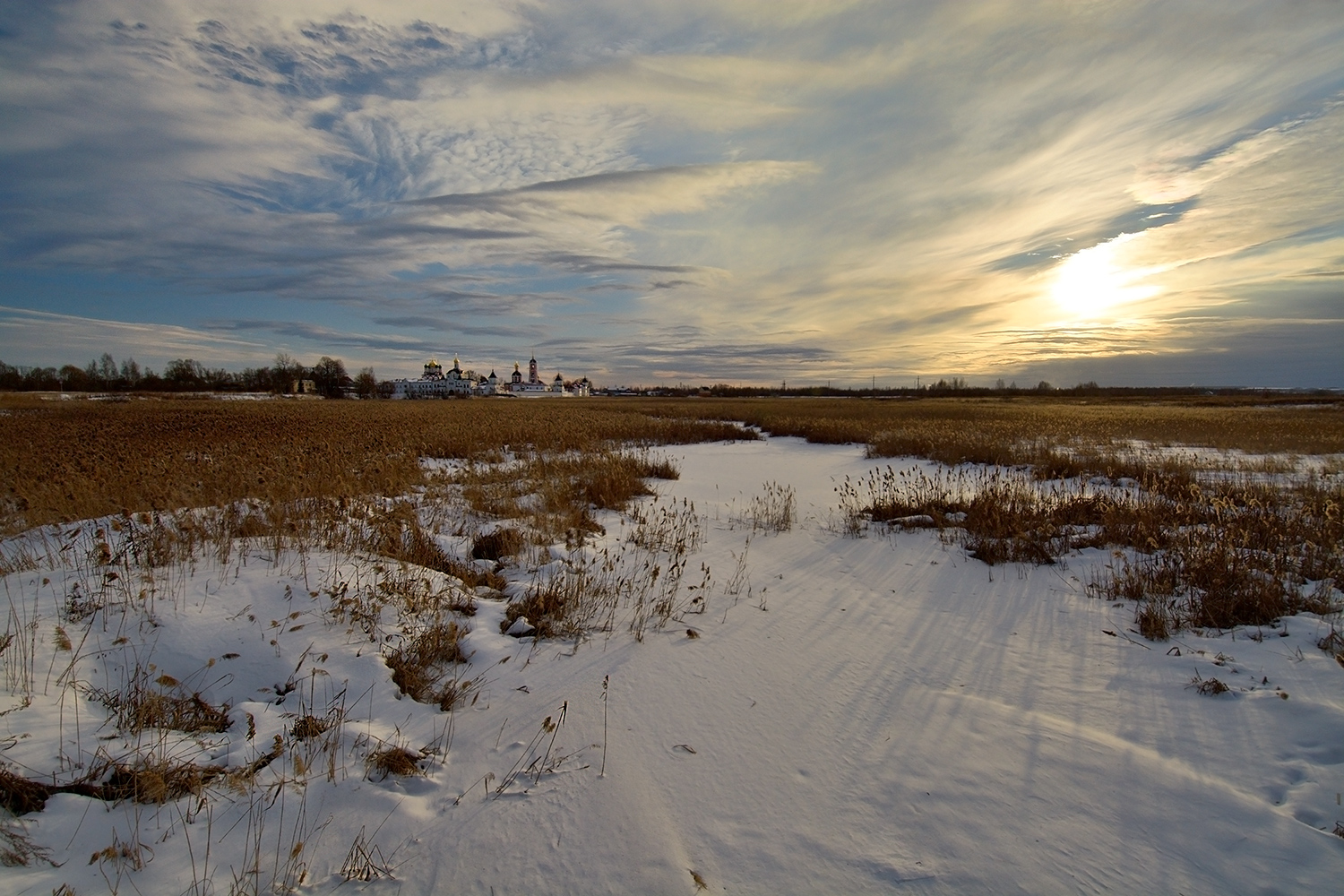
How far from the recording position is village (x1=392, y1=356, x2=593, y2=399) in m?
136

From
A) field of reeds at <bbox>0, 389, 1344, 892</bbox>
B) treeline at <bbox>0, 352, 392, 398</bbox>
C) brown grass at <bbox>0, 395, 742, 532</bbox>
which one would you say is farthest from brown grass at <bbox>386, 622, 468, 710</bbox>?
treeline at <bbox>0, 352, 392, 398</bbox>

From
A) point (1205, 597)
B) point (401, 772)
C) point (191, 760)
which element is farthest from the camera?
point (1205, 597)

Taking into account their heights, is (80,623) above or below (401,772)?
above

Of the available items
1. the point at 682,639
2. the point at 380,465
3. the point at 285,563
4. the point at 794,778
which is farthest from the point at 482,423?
the point at 794,778

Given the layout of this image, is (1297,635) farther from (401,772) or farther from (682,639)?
(401,772)

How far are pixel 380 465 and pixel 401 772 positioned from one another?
28.0 feet

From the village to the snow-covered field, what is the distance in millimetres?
125150

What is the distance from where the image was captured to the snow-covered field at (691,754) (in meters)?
2.51

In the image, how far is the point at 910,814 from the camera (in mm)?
2910

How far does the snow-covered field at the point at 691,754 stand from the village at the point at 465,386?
125150 millimetres

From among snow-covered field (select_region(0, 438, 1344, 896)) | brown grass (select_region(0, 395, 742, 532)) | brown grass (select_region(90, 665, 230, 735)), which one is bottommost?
snow-covered field (select_region(0, 438, 1344, 896))

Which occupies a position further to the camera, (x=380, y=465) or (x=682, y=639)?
(x=380, y=465)

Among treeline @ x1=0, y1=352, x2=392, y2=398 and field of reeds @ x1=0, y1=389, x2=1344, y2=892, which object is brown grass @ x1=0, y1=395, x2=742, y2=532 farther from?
treeline @ x1=0, y1=352, x2=392, y2=398

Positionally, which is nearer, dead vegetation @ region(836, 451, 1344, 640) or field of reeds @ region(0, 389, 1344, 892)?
field of reeds @ region(0, 389, 1344, 892)
